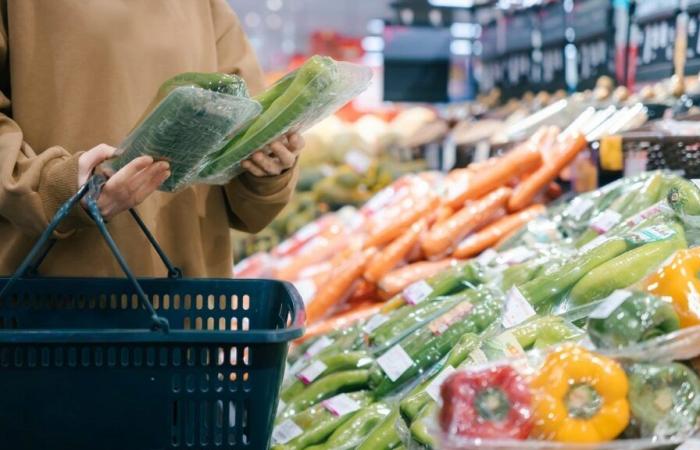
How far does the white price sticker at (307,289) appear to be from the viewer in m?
3.31

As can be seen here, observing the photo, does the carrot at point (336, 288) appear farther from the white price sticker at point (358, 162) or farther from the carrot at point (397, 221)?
the white price sticker at point (358, 162)

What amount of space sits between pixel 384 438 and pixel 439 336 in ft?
1.27

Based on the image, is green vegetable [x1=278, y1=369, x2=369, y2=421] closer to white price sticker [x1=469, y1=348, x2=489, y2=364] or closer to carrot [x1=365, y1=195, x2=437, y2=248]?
white price sticker [x1=469, y1=348, x2=489, y2=364]

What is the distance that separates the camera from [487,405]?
118 cm

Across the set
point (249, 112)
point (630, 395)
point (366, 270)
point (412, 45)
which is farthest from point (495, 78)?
point (630, 395)

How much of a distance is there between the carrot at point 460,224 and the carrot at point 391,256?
46 mm

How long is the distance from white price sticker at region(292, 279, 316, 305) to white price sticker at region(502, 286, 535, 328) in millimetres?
1458

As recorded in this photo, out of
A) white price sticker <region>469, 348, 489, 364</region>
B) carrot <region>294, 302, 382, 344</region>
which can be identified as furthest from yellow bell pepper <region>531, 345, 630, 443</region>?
carrot <region>294, 302, 382, 344</region>

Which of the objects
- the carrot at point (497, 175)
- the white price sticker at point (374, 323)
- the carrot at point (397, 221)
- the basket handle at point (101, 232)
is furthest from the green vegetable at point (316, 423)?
the carrot at point (497, 175)

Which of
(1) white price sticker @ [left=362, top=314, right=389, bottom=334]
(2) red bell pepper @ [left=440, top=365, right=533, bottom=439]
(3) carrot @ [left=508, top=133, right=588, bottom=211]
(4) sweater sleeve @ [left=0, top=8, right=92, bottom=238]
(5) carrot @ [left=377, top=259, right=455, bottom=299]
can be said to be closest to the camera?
(2) red bell pepper @ [left=440, top=365, right=533, bottom=439]

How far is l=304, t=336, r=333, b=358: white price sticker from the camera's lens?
2564 mm

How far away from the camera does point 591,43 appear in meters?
4.14

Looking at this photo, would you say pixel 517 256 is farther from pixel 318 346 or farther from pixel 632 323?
pixel 632 323

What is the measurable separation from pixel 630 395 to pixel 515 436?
0.17 metres
